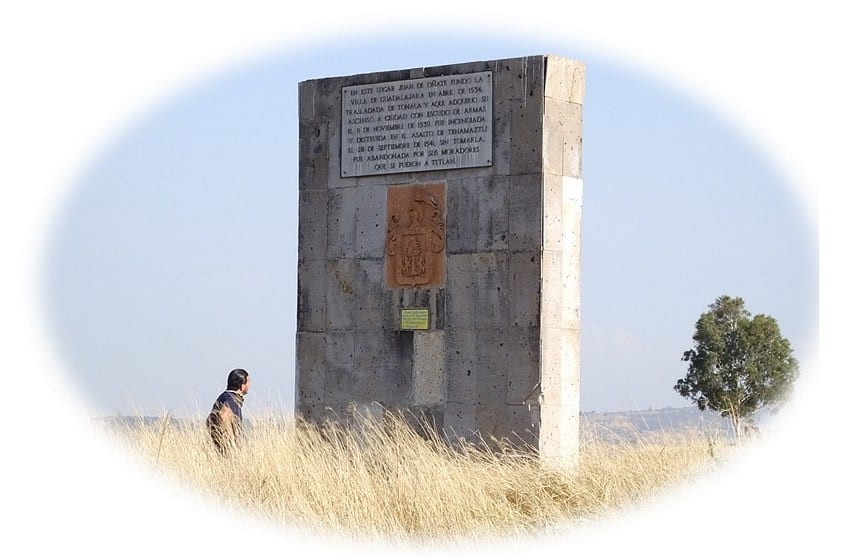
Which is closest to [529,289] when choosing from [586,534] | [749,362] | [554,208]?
[554,208]

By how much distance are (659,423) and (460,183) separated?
117 inches

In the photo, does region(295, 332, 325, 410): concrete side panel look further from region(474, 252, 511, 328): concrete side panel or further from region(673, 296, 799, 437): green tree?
region(673, 296, 799, 437): green tree

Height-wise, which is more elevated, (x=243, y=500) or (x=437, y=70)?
(x=437, y=70)

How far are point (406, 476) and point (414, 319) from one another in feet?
6.45

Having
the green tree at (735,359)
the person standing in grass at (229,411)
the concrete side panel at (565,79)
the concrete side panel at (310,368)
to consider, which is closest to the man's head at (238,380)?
the person standing in grass at (229,411)

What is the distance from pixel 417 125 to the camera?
1415 centimetres

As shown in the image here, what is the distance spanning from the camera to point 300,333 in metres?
14.9

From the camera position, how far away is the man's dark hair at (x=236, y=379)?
42.1ft

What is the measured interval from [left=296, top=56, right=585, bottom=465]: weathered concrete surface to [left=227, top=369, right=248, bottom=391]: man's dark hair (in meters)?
1.81

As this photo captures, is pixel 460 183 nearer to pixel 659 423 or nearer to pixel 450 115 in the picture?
pixel 450 115

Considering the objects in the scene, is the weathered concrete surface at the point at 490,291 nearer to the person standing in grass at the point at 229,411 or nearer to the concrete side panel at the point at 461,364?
the concrete side panel at the point at 461,364

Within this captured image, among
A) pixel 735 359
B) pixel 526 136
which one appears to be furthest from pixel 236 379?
pixel 735 359

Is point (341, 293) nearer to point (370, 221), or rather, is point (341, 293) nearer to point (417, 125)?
point (370, 221)

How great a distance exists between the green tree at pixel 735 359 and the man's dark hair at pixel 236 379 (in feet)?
52.8
